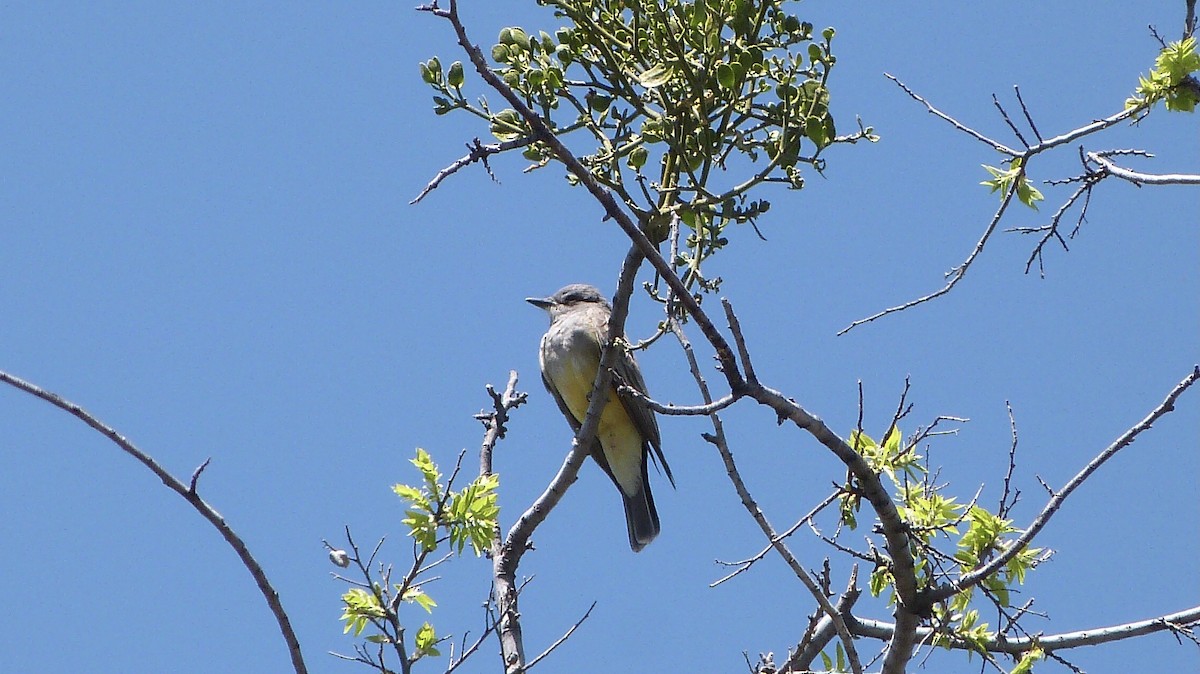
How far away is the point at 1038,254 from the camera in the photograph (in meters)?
5.25

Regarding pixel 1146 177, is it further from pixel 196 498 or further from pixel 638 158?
pixel 196 498

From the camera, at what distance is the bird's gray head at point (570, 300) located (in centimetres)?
960

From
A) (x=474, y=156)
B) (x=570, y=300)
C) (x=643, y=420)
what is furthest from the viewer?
(x=570, y=300)

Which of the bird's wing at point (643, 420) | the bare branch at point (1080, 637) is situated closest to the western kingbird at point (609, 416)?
the bird's wing at point (643, 420)

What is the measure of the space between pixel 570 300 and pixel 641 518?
1882 millimetres

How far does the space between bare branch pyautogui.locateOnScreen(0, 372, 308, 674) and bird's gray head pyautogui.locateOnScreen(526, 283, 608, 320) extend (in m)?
5.76

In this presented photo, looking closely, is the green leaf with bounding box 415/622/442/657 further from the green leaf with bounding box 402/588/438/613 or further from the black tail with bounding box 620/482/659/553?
the black tail with bounding box 620/482/659/553

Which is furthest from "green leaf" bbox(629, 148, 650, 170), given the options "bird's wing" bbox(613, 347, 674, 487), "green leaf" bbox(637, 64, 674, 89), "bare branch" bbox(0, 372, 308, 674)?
"bird's wing" bbox(613, 347, 674, 487)

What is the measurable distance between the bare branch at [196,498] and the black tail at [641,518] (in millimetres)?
4841

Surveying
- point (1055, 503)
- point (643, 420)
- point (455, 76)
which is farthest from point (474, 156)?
point (643, 420)

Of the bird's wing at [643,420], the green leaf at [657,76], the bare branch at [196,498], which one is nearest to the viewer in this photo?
the bare branch at [196,498]

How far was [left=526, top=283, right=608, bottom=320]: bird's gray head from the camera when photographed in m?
9.60

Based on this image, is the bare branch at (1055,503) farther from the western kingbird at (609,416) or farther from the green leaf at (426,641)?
the western kingbird at (609,416)

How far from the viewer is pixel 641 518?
8.71 metres
